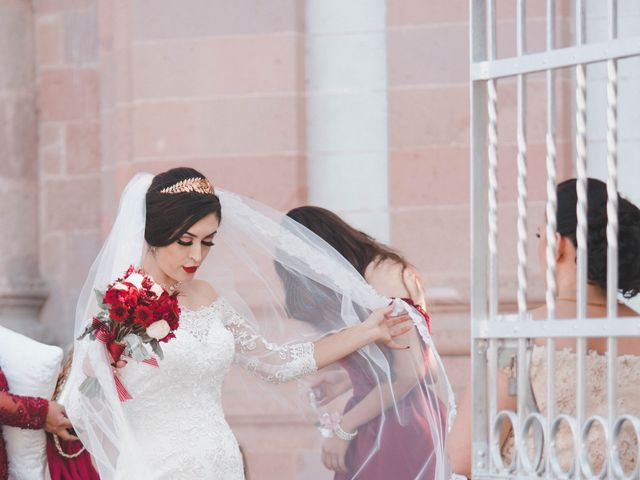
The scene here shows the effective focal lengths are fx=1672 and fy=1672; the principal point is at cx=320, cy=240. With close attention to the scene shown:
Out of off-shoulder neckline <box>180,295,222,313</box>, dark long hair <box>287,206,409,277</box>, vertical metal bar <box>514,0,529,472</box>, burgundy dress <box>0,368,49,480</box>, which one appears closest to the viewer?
vertical metal bar <box>514,0,529,472</box>

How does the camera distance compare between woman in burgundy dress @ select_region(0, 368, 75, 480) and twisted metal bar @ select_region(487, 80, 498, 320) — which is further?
woman in burgundy dress @ select_region(0, 368, 75, 480)

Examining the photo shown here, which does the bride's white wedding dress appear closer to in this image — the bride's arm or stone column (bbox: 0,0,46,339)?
the bride's arm

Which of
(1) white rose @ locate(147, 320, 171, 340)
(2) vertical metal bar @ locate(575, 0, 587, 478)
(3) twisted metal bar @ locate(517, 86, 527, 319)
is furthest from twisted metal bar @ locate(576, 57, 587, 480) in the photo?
(1) white rose @ locate(147, 320, 171, 340)

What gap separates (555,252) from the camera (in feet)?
13.4

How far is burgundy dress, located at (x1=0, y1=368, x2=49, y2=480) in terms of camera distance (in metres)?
5.46

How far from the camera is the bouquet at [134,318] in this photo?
4680 millimetres

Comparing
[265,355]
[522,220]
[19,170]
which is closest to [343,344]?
[265,355]

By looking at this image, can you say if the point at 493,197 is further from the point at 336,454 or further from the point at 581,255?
the point at 336,454

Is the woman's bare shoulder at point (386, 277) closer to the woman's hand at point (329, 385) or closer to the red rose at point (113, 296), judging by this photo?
the woman's hand at point (329, 385)

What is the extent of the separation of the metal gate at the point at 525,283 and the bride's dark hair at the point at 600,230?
152 millimetres

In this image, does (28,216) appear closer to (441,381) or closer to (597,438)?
(441,381)

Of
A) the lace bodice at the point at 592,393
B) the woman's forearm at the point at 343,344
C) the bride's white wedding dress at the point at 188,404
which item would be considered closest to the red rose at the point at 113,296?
the bride's white wedding dress at the point at 188,404

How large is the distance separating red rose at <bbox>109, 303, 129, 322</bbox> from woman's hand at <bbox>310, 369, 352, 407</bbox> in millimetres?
1004

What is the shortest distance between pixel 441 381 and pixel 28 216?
3359 millimetres
